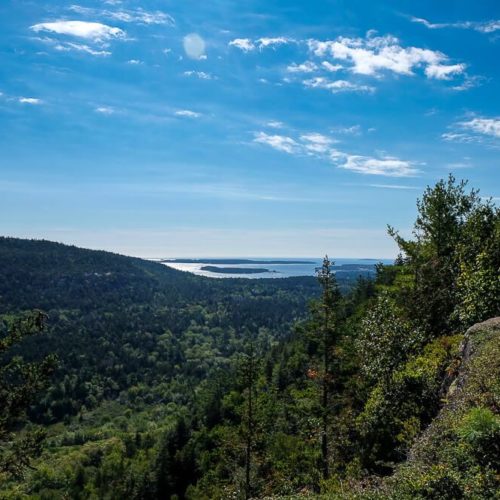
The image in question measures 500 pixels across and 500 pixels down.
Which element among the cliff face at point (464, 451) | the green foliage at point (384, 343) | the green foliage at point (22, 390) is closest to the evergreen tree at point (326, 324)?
the green foliage at point (384, 343)

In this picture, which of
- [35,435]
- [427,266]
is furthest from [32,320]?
[427,266]

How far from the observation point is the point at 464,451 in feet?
36.2

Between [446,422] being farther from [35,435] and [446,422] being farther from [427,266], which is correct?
[427,266]

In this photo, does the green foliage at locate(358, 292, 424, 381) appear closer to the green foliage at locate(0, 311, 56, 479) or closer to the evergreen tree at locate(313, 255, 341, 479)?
the evergreen tree at locate(313, 255, 341, 479)

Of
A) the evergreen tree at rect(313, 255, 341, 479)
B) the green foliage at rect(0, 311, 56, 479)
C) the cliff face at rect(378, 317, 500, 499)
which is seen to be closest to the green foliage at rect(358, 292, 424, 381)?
the evergreen tree at rect(313, 255, 341, 479)

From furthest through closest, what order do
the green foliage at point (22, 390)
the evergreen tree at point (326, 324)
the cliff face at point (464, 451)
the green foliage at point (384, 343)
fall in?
the evergreen tree at point (326, 324), the green foliage at point (384, 343), the green foliage at point (22, 390), the cliff face at point (464, 451)

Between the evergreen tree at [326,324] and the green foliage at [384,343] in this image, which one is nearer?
the green foliage at [384,343]

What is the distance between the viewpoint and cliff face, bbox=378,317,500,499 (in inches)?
396

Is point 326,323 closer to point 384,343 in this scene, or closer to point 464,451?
point 384,343

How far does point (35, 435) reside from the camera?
1919 centimetres

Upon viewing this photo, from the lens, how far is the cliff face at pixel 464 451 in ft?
33.0

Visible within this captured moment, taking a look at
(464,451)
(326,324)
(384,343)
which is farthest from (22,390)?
(384,343)

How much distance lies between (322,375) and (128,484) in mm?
82592

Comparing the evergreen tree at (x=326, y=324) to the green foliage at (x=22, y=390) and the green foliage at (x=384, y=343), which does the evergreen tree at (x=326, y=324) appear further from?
the green foliage at (x=22, y=390)
